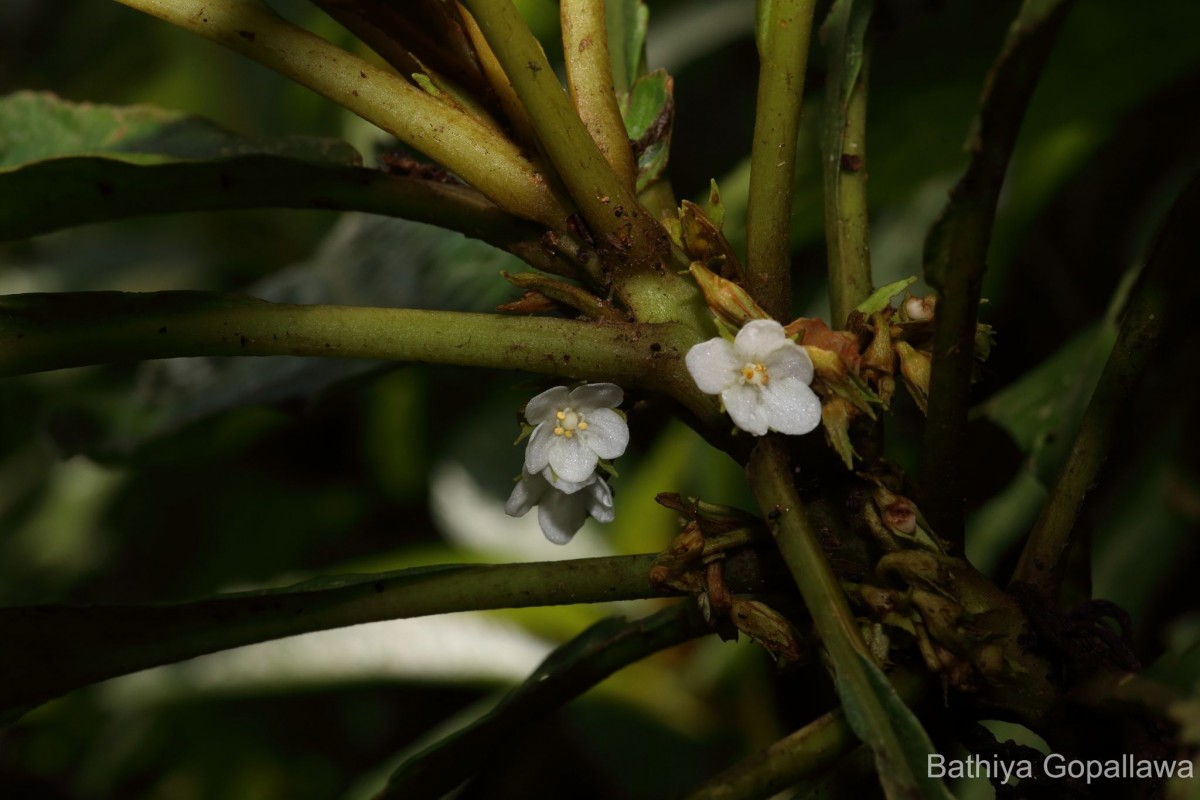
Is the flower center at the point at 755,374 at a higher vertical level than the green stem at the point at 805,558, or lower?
higher

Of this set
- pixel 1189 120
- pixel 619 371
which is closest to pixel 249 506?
pixel 619 371

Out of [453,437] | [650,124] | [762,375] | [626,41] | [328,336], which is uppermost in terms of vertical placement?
[453,437]

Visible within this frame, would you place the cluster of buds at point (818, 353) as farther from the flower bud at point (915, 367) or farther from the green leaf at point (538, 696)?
the green leaf at point (538, 696)

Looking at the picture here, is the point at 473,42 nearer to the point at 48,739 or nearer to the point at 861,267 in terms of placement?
the point at 861,267

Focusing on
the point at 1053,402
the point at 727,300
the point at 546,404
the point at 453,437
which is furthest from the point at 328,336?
the point at 453,437

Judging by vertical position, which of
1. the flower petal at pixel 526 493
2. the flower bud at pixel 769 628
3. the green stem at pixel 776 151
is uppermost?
the green stem at pixel 776 151

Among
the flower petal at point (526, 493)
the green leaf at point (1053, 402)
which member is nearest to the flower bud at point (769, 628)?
the flower petal at point (526, 493)

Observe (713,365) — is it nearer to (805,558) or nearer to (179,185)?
(805,558)
